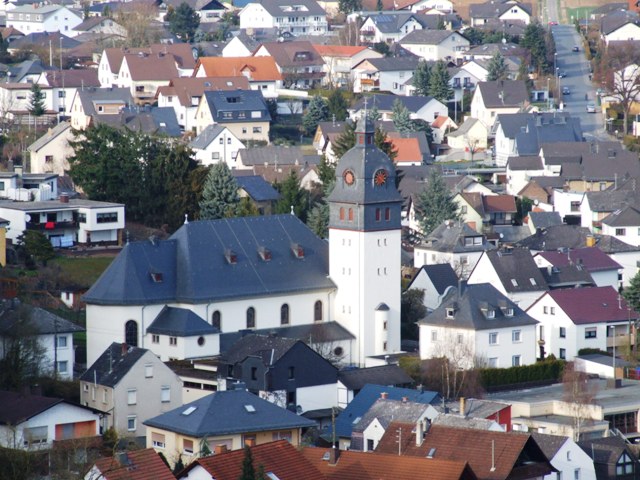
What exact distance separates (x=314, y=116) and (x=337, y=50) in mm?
17031

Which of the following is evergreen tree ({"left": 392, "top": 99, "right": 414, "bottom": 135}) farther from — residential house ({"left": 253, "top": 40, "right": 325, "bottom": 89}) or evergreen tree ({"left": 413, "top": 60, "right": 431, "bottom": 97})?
residential house ({"left": 253, "top": 40, "right": 325, "bottom": 89})

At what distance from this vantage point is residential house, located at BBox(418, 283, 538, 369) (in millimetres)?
63125

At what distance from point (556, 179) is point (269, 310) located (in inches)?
1329

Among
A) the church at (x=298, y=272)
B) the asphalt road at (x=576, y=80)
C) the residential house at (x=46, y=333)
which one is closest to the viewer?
the residential house at (x=46, y=333)

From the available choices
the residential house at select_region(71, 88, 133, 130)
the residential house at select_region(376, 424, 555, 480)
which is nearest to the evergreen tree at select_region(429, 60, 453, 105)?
the residential house at select_region(71, 88, 133, 130)

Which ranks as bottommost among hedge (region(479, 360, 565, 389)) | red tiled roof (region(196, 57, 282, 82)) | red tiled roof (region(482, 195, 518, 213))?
→ hedge (region(479, 360, 565, 389))

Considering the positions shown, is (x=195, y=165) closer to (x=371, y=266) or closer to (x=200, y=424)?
(x=371, y=266)

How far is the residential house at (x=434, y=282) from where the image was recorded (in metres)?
69.9

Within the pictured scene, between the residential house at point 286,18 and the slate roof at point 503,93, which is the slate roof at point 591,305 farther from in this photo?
the residential house at point 286,18

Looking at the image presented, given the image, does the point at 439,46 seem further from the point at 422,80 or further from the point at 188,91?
the point at 188,91

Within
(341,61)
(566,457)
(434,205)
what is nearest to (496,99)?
(341,61)

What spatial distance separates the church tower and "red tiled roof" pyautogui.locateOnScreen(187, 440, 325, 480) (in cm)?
1997

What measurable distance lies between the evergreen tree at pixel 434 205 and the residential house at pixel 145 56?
105 ft

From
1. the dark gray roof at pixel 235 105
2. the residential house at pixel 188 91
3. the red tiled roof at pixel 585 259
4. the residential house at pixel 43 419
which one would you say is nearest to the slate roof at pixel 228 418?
the residential house at pixel 43 419
